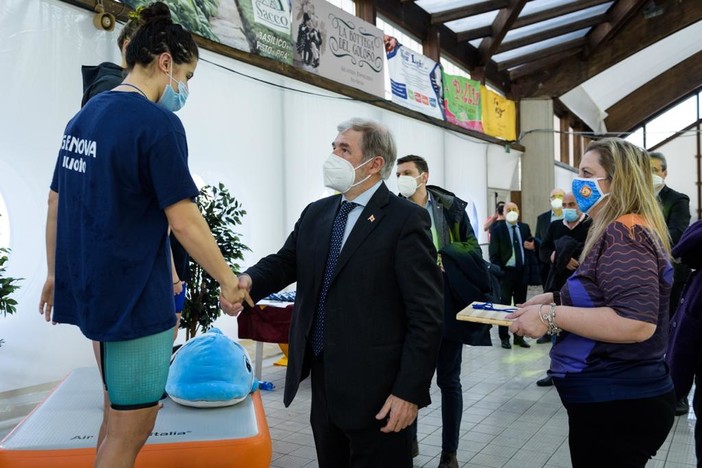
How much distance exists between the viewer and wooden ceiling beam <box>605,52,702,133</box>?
1797 cm

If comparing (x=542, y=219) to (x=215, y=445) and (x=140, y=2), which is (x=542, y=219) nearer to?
(x=140, y=2)

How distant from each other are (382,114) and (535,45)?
6376 millimetres

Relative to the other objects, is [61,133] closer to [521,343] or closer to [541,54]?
[521,343]

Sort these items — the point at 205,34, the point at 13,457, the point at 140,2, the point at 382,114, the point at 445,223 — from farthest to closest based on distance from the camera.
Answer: the point at 382,114 → the point at 205,34 → the point at 140,2 → the point at 445,223 → the point at 13,457

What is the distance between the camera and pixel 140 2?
15.4 feet

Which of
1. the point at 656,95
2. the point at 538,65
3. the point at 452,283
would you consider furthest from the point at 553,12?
the point at 452,283

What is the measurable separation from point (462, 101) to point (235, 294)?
9490mm

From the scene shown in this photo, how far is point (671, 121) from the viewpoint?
19391 millimetres

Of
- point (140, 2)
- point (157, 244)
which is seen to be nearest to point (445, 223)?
point (157, 244)

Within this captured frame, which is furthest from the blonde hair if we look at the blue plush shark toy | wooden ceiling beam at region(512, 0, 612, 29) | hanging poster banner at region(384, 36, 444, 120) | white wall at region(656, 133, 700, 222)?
white wall at region(656, 133, 700, 222)

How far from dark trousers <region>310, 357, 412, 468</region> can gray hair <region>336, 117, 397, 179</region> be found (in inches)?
25.9

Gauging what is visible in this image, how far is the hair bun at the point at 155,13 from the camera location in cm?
167

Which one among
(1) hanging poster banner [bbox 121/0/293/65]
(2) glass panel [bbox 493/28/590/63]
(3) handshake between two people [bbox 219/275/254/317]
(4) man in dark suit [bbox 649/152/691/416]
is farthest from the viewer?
(2) glass panel [bbox 493/28/590/63]

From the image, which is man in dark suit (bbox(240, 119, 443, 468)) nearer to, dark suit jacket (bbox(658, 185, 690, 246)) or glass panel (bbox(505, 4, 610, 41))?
dark suit jacket (bbox(658, 185, 690, 246))
